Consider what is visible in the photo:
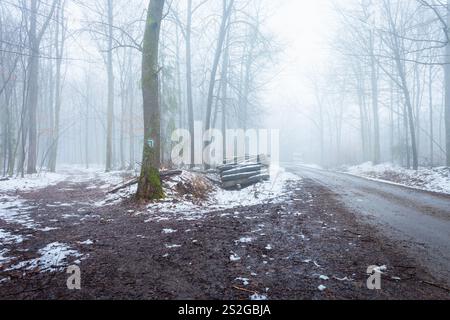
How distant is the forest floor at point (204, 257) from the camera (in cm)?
273

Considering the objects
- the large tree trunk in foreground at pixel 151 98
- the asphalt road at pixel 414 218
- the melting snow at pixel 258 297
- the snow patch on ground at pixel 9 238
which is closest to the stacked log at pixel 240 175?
the asphalt road at pixel 414 218

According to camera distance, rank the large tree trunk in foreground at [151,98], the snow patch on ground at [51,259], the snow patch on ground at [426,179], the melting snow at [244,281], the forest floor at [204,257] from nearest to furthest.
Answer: the forest floor at [204,257] < the melting snow at [244,281] < the snow patch on ground at [51,259] < the large tree trunk in foreground at [151,98] < the snow patch on ground at [426,179]

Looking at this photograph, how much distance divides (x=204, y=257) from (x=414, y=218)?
196 inches

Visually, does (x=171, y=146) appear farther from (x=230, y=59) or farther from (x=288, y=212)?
(x=288, y=212)

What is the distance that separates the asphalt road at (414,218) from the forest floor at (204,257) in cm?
26

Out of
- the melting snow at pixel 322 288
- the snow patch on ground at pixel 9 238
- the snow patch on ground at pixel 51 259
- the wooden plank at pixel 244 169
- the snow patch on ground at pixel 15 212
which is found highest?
the wooden plank at pixel 244 169

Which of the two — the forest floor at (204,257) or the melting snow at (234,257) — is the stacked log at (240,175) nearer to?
the forest floor at (204,257)

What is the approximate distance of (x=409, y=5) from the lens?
16.0 metres

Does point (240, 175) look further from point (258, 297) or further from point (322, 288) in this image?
point (258, 297)

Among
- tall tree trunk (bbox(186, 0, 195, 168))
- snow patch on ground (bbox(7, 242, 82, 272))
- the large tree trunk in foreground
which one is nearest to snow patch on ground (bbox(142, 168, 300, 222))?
the large tree trunk in foreground

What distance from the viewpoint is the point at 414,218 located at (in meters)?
5.72
